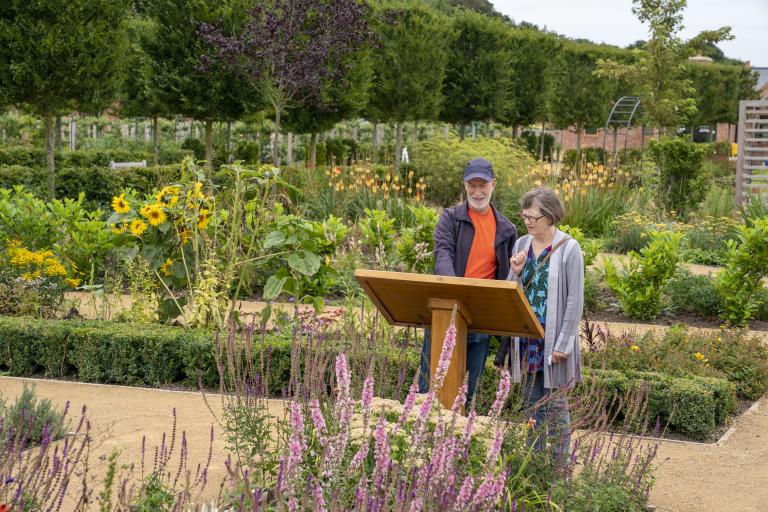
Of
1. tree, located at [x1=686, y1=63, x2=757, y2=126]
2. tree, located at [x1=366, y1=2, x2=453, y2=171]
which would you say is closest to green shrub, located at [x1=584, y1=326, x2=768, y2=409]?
tree, located at [x1=366, y1=2, x2=453, y2=171]

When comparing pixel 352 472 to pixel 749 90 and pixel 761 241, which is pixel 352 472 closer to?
pixel 761 241

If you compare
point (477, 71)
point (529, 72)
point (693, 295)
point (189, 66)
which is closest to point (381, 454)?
point (693, 295)

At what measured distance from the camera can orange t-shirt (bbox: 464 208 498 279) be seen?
4.46m

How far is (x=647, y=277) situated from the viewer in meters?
8.51

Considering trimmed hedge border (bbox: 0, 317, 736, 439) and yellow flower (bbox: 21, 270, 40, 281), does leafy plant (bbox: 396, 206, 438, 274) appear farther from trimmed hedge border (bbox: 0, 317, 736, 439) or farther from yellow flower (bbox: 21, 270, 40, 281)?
yellow flower (bbox: 21, 270, 40, 281)

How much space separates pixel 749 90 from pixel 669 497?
138 feet

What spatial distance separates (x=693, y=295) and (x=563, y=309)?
17.1 feet

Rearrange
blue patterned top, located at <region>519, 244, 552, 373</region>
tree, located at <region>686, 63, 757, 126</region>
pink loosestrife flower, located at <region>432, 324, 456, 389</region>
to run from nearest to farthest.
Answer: pink loosestrife flower, located at <region>432, 324, 456, 389</region> < blue patterned top, located at <region>519, 244, 552, 373</region> < tree, located at <region>686, 63, 757, 126</region>

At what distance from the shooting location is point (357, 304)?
8148 mm

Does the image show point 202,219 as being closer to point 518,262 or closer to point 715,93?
point 518,262

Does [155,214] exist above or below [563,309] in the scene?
above

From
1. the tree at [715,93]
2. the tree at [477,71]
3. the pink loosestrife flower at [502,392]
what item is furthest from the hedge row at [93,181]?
the tree at [715,93]

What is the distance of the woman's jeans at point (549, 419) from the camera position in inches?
137

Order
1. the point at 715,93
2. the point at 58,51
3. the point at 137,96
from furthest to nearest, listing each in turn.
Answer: the point at 715,93, the point at 137,96, the point at 58,51
